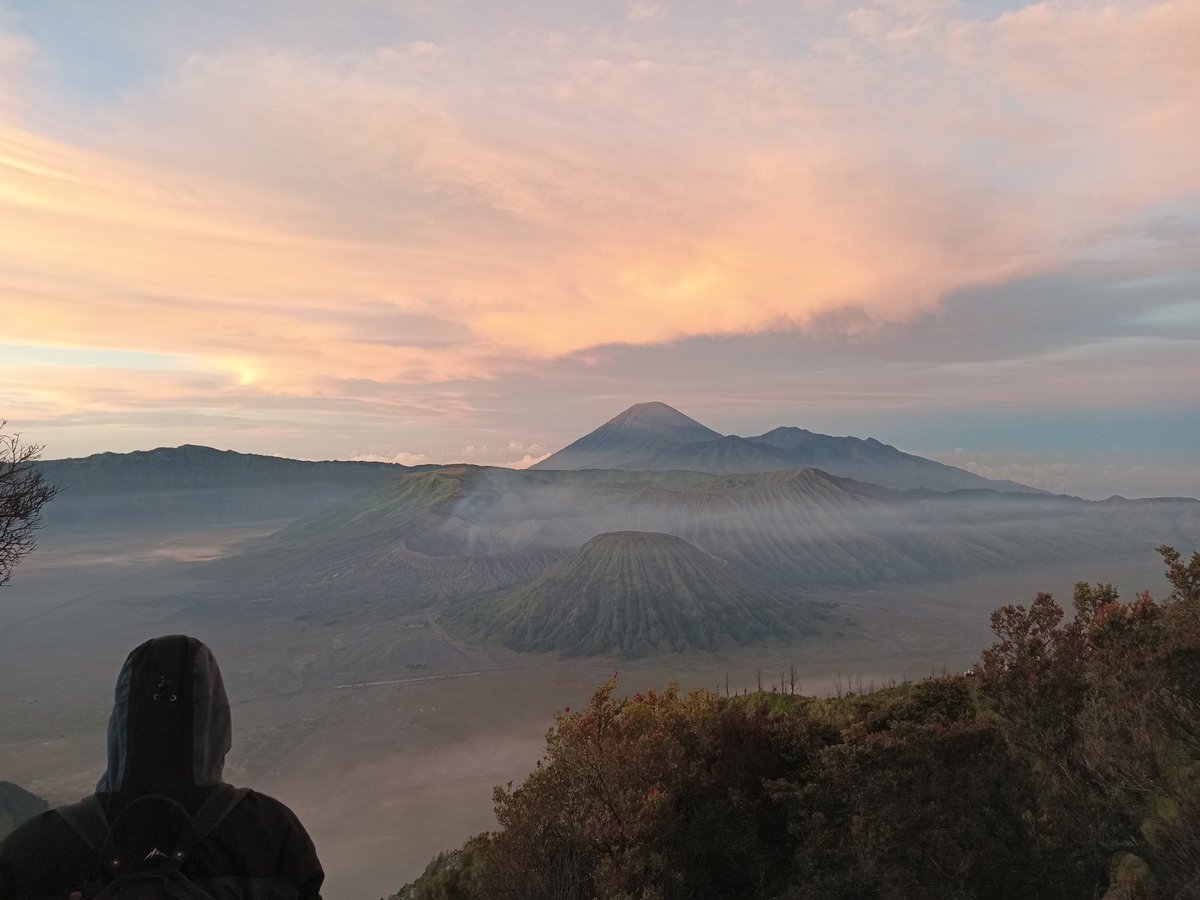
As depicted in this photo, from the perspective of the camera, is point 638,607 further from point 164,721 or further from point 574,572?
point 164,721

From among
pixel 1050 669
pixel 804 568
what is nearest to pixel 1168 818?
pixel 1050 669

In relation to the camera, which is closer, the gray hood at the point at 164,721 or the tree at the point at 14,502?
the gray hood at the point at 164,721

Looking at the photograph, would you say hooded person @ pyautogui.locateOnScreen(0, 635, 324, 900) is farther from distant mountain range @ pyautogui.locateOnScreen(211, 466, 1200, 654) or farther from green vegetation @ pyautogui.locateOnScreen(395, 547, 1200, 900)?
distant mountain range @ pyautogui.locateOnScreen(211, 466, 1200, 654)

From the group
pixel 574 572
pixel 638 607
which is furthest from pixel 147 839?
pixel 574 572

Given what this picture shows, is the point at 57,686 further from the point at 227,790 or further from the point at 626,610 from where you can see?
the point at 227,790

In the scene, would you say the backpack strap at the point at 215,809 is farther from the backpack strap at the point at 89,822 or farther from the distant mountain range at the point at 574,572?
the distant mountain range at the point at 574,572

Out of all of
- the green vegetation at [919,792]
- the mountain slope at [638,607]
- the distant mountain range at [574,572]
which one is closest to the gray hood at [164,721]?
the green vegetation at [919,792]
